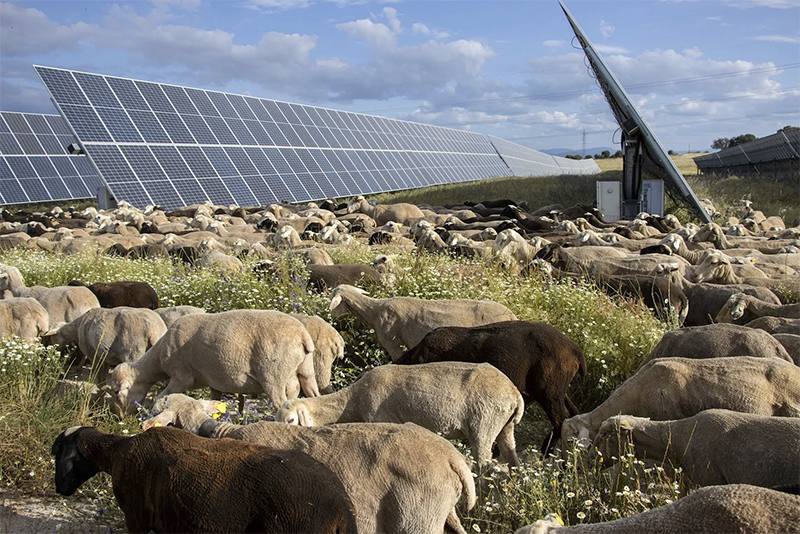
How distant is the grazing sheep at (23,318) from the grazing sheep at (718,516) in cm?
763

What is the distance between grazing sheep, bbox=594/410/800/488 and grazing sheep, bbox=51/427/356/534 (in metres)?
2.56

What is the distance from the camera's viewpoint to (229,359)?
24.1ft

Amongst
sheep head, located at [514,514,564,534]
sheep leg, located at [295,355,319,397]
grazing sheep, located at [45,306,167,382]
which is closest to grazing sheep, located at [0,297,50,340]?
grazing sheep, located at [45,306,167,382]

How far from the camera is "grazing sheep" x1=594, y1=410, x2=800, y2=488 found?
5.21 metres

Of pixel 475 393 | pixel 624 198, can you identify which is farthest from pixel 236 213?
pixel 475 393

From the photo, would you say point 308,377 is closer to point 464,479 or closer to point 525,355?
point 525,355

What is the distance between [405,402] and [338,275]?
17.3 ft

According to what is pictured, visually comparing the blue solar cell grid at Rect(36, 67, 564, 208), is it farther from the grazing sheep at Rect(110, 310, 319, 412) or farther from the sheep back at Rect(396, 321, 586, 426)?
the sheep back at Rect(396, 321, 586, 426)

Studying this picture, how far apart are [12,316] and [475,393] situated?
647 cm

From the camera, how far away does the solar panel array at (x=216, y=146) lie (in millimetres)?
26578

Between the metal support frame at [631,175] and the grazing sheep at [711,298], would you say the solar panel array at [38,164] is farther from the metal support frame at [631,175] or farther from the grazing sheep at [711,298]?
the grazing sheep at [711,298]

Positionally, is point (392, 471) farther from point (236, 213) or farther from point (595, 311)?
point (236, 213)

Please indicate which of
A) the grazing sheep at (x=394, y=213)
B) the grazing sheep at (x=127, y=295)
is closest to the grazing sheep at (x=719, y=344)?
the grazing sheep at (x=127, y=295)

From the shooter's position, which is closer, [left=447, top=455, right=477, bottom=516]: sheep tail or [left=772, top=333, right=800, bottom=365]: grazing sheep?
[left=447, top=455, right=477, bottom=516]: sheep tail
